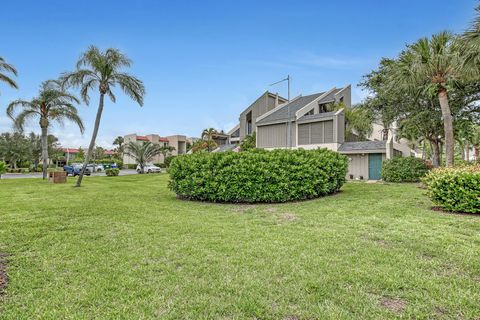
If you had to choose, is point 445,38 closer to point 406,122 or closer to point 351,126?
point 406,122

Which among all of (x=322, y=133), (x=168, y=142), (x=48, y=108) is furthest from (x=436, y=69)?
(x=168, y=142)

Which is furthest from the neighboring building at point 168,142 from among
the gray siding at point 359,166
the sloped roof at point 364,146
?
the gray siding at point 359,166

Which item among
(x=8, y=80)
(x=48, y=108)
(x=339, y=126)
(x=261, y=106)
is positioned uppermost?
(x=261, y=106)

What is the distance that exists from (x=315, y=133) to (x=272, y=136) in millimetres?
4729

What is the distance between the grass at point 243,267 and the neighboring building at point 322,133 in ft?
53.6

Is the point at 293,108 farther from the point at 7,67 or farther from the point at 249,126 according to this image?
the point at 7,67

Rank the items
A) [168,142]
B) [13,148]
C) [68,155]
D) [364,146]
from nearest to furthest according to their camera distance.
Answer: [364,146]
[13,148]
[168,142]
[68,155]

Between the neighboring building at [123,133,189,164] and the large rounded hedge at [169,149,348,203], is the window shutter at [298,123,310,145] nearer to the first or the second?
the large rounded hedge at [169,149,348,203]

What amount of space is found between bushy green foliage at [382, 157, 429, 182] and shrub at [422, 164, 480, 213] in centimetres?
1077

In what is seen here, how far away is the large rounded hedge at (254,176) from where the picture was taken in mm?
9883

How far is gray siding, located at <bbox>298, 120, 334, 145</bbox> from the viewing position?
24500mm

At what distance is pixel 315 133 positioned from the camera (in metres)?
25.4

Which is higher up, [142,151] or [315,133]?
[315,133]

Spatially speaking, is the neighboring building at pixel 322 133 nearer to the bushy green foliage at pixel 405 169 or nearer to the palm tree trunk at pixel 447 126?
the bushy green foliage at pixel 405 169
